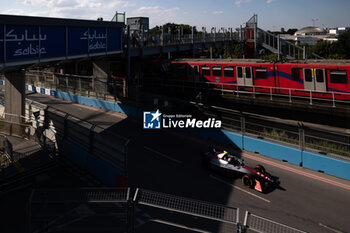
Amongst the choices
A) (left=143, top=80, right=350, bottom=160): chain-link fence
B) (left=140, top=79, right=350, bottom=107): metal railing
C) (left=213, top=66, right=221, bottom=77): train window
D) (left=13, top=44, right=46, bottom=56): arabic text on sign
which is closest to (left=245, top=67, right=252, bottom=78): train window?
(left=140, top=79, right=350, bottom=107): metal railing

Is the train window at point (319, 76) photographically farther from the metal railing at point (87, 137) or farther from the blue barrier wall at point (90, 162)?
the blue barrier wall at point (90, 162)

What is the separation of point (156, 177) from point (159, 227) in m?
3.94

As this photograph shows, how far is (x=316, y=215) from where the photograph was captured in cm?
1060

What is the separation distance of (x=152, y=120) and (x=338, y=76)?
13.0m

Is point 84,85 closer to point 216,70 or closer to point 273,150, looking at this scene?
point 216,70

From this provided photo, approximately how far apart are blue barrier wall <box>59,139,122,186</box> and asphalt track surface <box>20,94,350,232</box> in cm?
112

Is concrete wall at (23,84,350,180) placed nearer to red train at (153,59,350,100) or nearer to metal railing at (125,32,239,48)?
red train at (153,59,350,100)

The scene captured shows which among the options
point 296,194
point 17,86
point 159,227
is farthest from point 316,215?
point 17,86

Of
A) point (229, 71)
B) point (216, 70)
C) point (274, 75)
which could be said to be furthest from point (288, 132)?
point (216, 70)

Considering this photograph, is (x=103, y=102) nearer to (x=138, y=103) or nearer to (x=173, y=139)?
(x=138, y=103)

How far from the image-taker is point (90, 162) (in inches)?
519

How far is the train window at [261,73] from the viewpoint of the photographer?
24.4 metres

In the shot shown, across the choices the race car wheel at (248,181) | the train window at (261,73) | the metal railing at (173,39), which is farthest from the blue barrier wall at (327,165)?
the metal railing at (173,39)

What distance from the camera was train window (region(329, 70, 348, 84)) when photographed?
20445 millimetres
